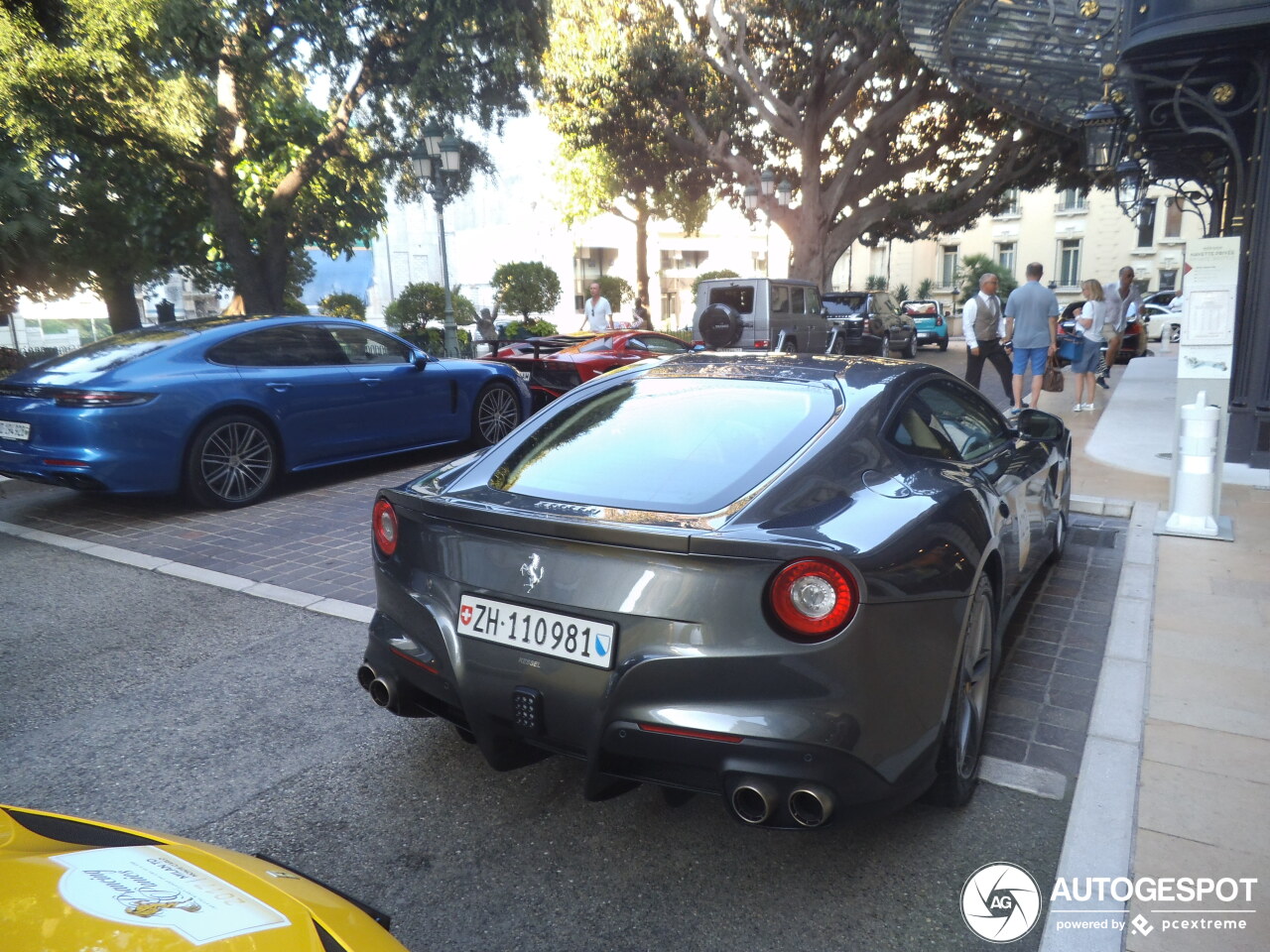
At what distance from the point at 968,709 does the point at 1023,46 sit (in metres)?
13.4

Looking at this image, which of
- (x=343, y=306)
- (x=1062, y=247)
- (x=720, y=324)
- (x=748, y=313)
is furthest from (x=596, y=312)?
(x=1062, y=247)

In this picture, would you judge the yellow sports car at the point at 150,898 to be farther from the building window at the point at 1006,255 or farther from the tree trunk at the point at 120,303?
the building window at the point at 1006,255

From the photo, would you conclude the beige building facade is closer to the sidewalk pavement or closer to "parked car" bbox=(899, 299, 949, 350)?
"parked car" bbox=(899, 299, 949, 350)

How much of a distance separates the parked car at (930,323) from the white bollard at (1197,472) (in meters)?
24.6

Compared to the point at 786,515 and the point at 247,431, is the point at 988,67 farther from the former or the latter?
the point at 786,515

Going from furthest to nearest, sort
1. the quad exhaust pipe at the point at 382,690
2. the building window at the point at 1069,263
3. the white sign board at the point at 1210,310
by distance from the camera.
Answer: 1. the building window at the point at 1069,263
2. the white sign board at the point at 1210,310
3. the quad exhaust pipe at the point at 382,690

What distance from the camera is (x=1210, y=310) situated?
292 inches

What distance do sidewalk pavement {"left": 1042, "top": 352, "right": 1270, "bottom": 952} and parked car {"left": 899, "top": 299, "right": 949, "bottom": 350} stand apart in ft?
80.7

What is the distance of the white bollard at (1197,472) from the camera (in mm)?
6043

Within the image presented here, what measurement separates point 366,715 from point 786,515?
2.03 meters

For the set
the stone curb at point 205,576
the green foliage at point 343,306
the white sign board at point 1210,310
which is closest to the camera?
the stone curb at point 205,576

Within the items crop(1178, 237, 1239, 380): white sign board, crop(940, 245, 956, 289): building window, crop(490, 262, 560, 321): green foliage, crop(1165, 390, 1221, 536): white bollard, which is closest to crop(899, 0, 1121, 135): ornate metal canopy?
crop(1178, 237, 1239, 380): white sign board

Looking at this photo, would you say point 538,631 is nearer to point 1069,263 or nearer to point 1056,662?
point 1056,662

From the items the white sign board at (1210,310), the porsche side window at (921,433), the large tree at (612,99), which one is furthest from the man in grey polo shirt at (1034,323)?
the large tree at (612,99)
